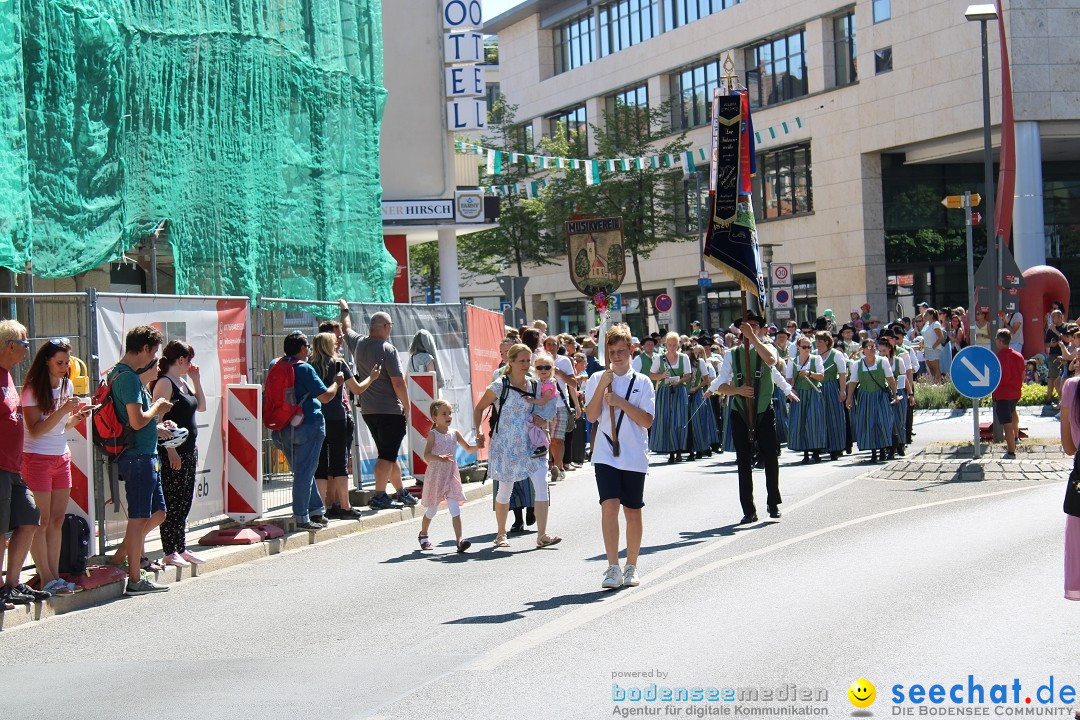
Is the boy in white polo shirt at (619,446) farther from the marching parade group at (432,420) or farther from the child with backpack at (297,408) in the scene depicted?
the child with backpack at (297,408)

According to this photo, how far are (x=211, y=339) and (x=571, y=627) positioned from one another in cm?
572

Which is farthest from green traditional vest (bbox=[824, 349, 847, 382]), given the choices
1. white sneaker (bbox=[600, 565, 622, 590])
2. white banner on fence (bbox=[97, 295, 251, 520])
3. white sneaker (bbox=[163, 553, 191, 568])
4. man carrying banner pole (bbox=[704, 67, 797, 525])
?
white sneaker (bbox=[163, 553, 191, 568])

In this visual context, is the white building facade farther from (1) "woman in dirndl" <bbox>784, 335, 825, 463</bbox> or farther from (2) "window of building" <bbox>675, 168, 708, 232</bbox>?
(1) "woman in dirndl" <bbox>784, 335, 825, 463</bbox>

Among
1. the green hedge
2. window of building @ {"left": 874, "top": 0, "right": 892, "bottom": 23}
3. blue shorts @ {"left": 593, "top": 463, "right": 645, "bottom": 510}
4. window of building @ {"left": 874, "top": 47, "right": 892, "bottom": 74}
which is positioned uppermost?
window of building @ {"left": 874, "top": 0, "right": 892, "bottom": 23}

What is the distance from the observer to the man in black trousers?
12930 millimetres

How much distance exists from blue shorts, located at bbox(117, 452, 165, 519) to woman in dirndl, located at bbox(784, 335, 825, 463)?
10914mm

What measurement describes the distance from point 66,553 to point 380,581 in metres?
2.29

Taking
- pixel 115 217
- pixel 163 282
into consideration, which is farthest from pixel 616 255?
pixel 115 217

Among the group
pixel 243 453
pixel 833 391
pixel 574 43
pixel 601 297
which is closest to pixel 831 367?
pixel 833 391

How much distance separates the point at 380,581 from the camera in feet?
34.1

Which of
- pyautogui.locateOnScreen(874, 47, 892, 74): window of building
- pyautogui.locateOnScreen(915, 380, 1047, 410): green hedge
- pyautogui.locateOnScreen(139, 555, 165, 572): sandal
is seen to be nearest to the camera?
pyautogui.locateOnScreen(139, 555, 165, 572): sandal

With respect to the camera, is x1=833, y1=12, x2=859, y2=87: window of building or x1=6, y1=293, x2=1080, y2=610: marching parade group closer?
x1=6, y1=293, x2=1080, y2=610: marching parade group

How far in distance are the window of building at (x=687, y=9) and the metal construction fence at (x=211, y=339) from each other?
129 feet

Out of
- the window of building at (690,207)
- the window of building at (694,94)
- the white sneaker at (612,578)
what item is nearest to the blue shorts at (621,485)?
the white sneaker at (612,578)
